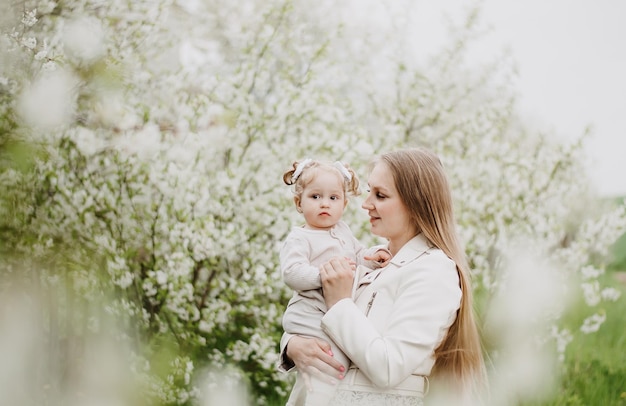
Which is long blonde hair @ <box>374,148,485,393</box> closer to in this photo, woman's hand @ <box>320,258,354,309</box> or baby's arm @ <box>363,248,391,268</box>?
baby's arm @ <box>363,248,391,268</box>

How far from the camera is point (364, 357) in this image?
239 centimetres

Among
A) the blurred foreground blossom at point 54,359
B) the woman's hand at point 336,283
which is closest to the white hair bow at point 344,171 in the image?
the woman's hand at point 336,283

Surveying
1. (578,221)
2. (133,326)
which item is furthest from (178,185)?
(578,221)

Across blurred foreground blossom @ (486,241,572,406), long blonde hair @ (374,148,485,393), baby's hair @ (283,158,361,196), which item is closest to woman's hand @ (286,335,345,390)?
long blonde hair @ (374,148,485,393)

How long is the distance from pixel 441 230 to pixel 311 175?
566mm

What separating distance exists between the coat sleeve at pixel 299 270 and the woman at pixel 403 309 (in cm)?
6

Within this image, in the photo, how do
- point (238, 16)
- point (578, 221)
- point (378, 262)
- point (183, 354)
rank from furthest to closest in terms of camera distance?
point (238, 16), point (578, 221), point (183, 354), point (378, 262)

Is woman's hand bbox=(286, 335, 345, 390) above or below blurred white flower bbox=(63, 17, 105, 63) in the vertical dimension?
below

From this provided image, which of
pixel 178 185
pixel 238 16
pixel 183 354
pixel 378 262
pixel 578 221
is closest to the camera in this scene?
pixel 378 262

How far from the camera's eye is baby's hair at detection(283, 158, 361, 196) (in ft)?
9.36

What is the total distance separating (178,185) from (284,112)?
1.05 metres

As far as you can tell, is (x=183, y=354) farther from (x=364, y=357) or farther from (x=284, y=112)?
(x=364, y=357)

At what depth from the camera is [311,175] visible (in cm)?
283

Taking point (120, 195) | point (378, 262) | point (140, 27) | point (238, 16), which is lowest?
point (378, 262)
